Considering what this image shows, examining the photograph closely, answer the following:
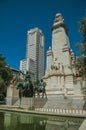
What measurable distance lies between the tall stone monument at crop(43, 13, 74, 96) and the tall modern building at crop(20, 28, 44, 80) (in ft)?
349

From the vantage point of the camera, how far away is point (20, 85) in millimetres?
31609

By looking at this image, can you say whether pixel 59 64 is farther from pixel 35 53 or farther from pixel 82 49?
pixel 35 53

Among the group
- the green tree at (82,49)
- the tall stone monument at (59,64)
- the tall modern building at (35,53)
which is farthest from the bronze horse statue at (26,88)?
the tall modern building at (35,53)

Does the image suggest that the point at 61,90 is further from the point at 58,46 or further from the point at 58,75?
the point at 58,46

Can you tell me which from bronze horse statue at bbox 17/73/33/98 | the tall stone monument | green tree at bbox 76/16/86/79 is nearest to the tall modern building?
the tall stone monument

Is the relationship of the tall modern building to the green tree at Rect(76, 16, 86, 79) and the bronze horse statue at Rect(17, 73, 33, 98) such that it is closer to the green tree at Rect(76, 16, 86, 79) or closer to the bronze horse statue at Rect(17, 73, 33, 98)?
the bronze horse statue at Rect(17, 73, 33, 98)

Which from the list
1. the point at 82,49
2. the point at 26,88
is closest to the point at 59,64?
the point at 26,88

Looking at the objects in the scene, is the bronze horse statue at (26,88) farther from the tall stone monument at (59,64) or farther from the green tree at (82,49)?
the tall stone monument at (59,64)

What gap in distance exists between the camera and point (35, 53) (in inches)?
6668

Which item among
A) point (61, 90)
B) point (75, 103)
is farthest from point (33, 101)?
point (61, 90)

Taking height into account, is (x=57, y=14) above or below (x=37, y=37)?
below

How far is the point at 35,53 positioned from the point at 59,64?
12245cm

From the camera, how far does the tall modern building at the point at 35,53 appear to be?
16112 centimetres

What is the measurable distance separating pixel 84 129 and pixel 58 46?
4355 centimetres
